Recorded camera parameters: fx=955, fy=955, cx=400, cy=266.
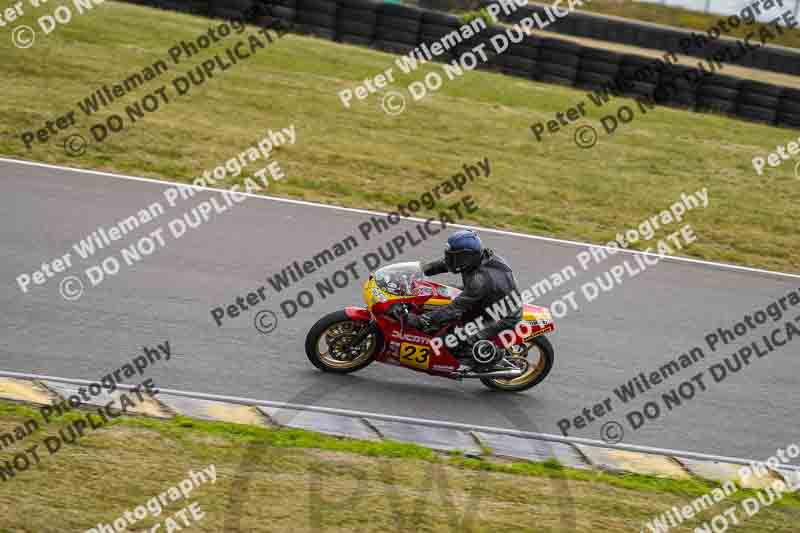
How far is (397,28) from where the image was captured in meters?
22.8

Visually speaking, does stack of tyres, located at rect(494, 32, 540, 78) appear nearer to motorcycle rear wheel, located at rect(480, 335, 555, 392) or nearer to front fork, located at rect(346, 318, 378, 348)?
motorcycle rear wheel, located at rect(480, 335, 555, 392)

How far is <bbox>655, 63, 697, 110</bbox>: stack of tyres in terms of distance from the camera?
855 inches

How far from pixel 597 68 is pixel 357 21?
582cm

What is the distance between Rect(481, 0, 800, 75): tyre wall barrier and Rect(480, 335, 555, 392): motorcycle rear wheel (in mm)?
18757

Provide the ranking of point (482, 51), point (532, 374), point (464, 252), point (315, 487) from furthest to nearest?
1. point (482, 51)
2. point (532, 374)
3. point (464, 252)
4. point (315, 487)

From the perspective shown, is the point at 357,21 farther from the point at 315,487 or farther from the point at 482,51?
the point at 315,487

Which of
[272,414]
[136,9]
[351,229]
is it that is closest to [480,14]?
[136,9]

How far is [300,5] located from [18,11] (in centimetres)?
632

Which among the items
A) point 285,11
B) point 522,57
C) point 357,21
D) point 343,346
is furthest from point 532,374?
point 285,11

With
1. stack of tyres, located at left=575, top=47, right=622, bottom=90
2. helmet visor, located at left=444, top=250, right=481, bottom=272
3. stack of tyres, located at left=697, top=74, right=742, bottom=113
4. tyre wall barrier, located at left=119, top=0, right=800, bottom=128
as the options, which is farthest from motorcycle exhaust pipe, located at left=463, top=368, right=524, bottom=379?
stack of tyres, located at left=697, top=74, right=742, bottom=113

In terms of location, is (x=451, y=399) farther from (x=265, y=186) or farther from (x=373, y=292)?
(x=265, y=186)

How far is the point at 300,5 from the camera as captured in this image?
22891mm

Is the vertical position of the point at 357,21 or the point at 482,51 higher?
the point at 357,21

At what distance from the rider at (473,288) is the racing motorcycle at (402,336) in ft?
0.44
